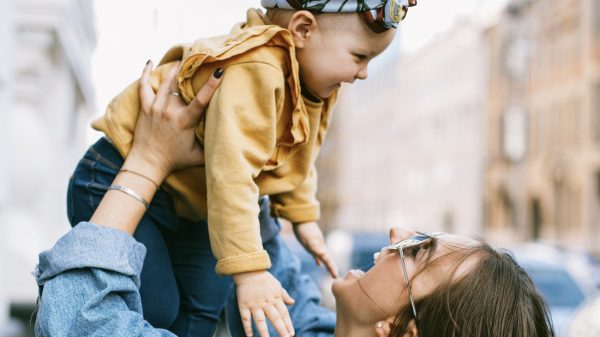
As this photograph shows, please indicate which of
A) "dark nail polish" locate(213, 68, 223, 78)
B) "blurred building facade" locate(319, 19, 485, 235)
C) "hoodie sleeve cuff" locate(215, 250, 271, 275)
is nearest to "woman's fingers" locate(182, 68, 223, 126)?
"dark nail polish" locate(213, 68, 223, 78)

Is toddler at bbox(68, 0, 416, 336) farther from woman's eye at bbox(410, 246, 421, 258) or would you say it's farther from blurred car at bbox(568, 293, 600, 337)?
blurred car at bbox(568, 293, 600, 337)

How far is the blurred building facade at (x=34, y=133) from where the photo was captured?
582 centimetres

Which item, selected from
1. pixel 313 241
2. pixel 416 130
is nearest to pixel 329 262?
pixel 313 241

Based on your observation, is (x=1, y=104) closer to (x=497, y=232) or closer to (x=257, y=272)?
(x=257, y=272)

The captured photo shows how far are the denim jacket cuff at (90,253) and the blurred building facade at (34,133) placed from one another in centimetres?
409

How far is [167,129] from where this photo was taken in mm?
1660

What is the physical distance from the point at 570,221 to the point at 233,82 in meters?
30.2

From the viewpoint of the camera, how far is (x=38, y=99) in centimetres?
626

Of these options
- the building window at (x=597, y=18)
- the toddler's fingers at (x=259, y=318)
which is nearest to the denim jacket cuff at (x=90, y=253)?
the toddler's fingers at (x=259, y=318)

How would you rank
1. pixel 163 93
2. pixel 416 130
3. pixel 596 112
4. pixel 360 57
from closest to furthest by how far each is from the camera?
pixel 163 93, pixel 360 57, pixel 596 112, pixel 416 130

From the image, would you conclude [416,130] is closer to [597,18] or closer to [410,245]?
[597,18]

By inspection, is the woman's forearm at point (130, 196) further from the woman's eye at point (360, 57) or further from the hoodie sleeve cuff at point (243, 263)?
the woman's eye at point (360, 57)

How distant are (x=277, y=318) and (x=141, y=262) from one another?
250 mm

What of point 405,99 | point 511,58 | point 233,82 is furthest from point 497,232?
point 233,82
